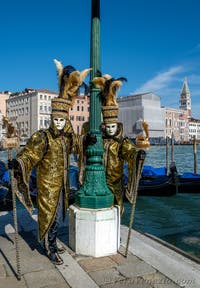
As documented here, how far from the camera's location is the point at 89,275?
336 cm

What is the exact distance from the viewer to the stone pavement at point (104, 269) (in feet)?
10.5

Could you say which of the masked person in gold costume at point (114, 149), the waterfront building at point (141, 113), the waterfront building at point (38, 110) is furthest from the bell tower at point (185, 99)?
the masked person in gold costume at point (114, 149)

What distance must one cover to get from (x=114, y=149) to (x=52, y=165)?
2.98 ft

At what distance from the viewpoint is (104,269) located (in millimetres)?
3523

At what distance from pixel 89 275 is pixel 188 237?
3596mm

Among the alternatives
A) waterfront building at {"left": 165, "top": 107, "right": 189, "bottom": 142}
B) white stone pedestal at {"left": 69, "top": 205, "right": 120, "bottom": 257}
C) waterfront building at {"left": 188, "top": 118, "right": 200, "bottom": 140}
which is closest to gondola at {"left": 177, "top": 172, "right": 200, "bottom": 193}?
white stone pedestal at {"left": 69, "top": 205, "right": 120, "bottom": 257}

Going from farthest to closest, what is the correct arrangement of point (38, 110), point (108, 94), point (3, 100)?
point (3, 100) → point (38, 110) → point (108, 94)

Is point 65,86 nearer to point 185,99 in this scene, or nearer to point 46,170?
point 46,170

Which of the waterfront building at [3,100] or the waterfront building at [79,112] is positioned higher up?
the waterfront building at [3,100]

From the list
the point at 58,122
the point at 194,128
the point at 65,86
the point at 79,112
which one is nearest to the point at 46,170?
the point at 58,122

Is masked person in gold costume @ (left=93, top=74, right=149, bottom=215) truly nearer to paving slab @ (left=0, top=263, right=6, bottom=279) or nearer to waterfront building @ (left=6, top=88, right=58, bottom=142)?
paving slab @ (left=0, top=263, right=6, bottom=279)

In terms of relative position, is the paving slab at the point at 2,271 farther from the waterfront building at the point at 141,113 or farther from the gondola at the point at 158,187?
the waterfront building at the point at 141,113

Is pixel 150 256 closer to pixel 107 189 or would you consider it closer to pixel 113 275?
pixel 113 275

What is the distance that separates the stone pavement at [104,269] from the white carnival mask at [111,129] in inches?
58.2
